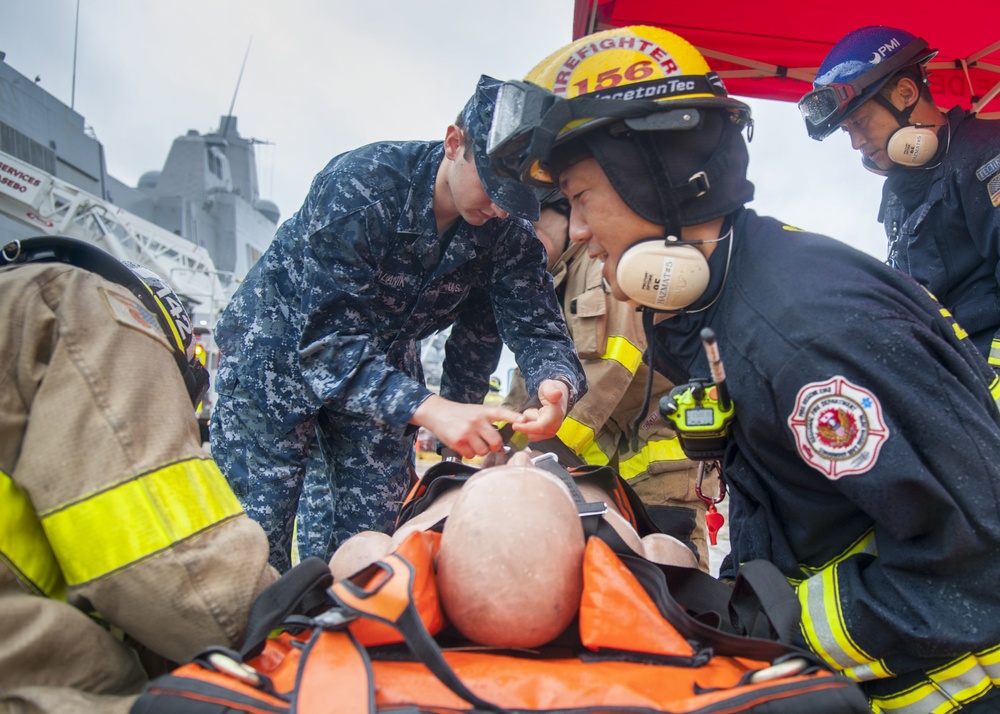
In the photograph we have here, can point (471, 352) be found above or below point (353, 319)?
below

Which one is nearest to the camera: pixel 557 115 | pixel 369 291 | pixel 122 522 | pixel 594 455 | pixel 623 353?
pixel 122 522

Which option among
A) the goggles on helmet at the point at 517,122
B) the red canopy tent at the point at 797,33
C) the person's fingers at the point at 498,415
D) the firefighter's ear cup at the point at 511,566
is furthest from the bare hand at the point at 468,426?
the red canopy tent at the point at 797,33

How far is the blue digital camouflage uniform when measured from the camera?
89.3 inches

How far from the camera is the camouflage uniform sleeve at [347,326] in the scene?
82.1 inches

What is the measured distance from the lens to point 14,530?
102 centimetres

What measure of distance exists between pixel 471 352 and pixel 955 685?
2251 millimetres

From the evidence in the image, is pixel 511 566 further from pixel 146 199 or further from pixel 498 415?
pixel 146 199

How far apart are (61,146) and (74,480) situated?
18.7 metres

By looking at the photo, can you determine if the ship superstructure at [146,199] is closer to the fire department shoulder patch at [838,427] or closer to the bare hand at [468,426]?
the bare hand at [468,426]

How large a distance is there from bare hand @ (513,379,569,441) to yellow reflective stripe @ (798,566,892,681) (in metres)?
0.89

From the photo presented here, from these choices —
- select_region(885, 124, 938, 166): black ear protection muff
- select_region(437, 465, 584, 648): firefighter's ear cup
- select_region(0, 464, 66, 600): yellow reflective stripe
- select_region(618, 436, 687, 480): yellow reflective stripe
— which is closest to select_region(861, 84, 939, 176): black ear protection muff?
select_region(885, 124, 938, 166): black ear protection muff

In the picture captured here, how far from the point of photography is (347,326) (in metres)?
2.25

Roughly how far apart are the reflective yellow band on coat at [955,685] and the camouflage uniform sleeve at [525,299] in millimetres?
1536

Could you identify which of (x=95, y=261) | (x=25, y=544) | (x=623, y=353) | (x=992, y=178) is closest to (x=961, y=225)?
(x=992, y=178)
